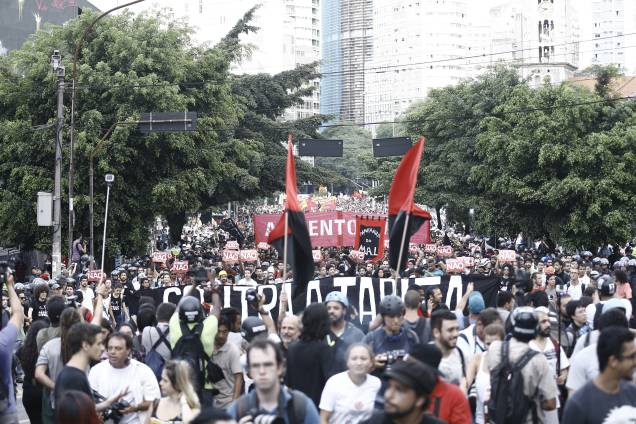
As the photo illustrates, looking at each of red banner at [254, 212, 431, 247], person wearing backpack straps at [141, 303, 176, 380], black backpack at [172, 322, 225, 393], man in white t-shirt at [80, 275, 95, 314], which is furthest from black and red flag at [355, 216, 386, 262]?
black backpack at [172, 322, 225, 393]

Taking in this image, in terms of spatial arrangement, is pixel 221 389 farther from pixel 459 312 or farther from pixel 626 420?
pixel 626 420

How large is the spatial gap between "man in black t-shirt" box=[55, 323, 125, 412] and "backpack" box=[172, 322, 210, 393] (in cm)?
89

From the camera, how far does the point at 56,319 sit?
10.2 metres

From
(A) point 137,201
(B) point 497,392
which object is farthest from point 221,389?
(A) point 137,201

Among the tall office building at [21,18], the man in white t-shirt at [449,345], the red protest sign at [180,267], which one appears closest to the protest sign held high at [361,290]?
the man in white t-shirt at [449,345]

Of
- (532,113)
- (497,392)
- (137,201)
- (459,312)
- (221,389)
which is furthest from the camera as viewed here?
(532,113)

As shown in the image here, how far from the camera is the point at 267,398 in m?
6.30

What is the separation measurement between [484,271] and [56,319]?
46.3ft

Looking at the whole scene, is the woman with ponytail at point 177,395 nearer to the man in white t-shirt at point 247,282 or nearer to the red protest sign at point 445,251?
the man in white t-shirt at point 247,282

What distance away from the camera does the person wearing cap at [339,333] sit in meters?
8.23

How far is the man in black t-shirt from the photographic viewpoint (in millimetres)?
7773

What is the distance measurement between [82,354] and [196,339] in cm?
A: 128

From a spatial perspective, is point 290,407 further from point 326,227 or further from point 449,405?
point 326,227

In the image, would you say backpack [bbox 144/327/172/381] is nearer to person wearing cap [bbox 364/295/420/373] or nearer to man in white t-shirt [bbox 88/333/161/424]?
man in white t-shirt [bbox 88/333/161/424]
